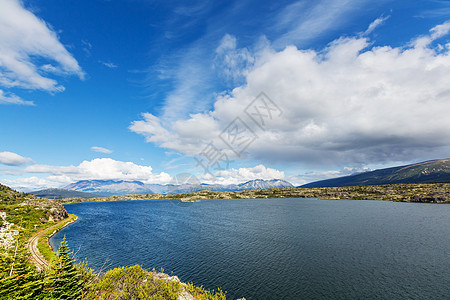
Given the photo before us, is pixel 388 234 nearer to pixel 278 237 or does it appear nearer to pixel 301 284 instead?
pixel 278 237

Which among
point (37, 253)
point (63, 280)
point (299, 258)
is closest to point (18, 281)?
point (63, 280)

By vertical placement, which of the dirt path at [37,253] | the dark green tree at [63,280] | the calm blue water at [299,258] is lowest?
the calm blue water at [299,258]

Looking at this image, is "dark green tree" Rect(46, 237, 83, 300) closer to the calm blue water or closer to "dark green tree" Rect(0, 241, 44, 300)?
"dark green tree" Rect(0, 241, 44, 300)

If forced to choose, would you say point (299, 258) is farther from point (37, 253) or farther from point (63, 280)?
point (37, 253)

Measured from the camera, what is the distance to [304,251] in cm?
5816

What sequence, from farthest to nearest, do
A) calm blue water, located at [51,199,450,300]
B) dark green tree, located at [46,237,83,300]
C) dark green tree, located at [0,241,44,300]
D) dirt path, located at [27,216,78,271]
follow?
dirt path, located at [27,216,78,271] → calm blue water, located at [51,199,450,300] → dark green tree, located at [46,237,83,300] → dark green tree, located at [0,241,44,300]

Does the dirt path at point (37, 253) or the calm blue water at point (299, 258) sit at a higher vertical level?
the dirt path at point (37, 253)

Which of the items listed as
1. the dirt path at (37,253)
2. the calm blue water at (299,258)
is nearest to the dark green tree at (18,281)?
the dirt path at (37,253)

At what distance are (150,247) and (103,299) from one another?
4419 cm

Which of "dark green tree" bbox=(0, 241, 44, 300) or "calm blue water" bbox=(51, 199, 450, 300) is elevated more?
"dark green tree" bbox=(0, 241, 44, 300)

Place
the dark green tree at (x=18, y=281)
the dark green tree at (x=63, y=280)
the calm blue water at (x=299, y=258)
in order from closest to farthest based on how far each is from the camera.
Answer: the dark green tree at (x=18, y=281)
the dark green tree at (x=63, y=280)
the calm blue water at (x=299, y=258)

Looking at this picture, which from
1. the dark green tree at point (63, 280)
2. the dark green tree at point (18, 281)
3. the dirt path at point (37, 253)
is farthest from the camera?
the dirt path at point (37, 253)

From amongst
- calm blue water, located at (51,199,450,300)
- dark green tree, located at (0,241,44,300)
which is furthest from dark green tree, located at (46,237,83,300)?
calm blue water, located at (51,199,450,300)

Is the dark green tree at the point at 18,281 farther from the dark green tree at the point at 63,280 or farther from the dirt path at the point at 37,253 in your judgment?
the dirt path at the point at 37,253
